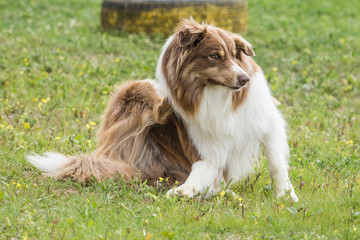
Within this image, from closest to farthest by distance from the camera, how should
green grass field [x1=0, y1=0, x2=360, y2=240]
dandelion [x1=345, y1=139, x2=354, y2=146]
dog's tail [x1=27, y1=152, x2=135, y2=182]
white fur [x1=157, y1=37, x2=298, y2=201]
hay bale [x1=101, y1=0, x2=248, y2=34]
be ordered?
green grass field [x1=0, y1=0, x2=360, y2=240] < white fur [x1=157, y1=37, x2=298, y2=201] < dog's tail [x1=27, y1=152, x2=135, y2=182] < dandelion [x1=345, y1=139, x2=354, y2=146] < hay bale [x1=101, y1=0, x2=248, y2=34]

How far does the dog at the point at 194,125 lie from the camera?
4.52m

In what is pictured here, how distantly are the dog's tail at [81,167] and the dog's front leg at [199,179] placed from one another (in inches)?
21.8

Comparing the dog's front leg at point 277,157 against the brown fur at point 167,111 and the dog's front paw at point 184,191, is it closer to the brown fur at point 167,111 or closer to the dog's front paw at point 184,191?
the brown fur at point 167,111

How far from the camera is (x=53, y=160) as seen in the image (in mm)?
4926

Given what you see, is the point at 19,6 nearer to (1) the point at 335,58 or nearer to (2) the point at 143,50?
(2) the point at 143,50

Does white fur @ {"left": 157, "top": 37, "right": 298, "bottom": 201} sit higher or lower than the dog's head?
lower

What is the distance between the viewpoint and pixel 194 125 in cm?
476

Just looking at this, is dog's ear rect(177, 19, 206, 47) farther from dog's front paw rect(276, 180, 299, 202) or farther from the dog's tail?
dog's front paw rect(276, 180, 299, 202)

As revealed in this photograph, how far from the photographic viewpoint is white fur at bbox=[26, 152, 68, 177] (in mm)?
4871

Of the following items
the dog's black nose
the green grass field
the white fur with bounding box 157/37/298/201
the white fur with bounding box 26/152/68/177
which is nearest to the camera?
the green grass field

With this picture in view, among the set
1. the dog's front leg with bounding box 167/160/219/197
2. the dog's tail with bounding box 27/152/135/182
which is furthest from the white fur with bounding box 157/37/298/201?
the dog's tail with bounding box 27/152/135/182

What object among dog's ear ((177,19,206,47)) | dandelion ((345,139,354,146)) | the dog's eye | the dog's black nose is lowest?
dandelion ((345,139,354,146))

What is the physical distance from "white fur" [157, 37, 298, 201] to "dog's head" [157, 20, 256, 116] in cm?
7

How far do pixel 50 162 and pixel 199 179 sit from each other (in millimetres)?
1347
